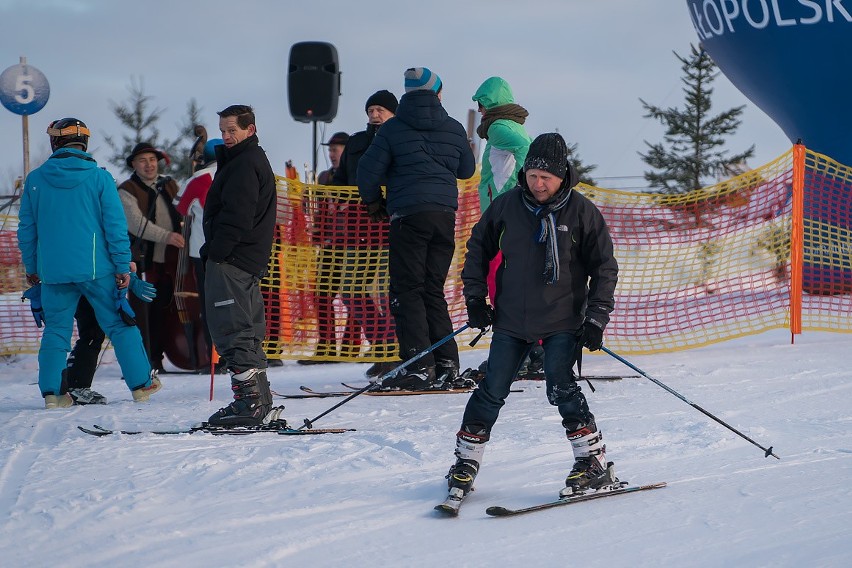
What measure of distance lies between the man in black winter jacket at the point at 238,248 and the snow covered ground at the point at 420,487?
0.42 m

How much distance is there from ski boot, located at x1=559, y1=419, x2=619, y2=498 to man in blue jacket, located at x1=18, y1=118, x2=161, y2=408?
3412 mm

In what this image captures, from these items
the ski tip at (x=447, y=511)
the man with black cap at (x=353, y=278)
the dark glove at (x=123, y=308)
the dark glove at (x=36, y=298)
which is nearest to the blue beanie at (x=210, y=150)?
the man with black cap at (x=353, y=278)

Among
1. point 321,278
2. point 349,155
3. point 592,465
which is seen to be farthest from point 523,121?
point 592,465

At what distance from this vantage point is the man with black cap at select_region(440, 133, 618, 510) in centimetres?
452

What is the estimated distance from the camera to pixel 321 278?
8.77 m

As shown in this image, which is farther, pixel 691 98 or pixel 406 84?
pixel 691 98

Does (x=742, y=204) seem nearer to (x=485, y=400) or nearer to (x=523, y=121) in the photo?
(x=523, y=121)

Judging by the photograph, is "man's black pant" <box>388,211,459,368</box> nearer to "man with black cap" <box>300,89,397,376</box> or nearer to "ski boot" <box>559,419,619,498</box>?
"man with black cap" <box>300,89,397,376</box>

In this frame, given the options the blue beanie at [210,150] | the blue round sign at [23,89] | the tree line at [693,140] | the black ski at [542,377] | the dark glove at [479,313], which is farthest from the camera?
the tree line at [693,140]

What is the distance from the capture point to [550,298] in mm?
4551

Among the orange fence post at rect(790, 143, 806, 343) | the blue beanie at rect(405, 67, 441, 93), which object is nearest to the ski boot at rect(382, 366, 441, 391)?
the blue beanie at rect(405, 67, 441, 93)

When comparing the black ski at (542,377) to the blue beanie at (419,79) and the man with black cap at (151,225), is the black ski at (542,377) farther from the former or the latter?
the man with black cap at (151,225)

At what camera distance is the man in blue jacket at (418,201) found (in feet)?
23.5

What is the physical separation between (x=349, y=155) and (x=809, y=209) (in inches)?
170
